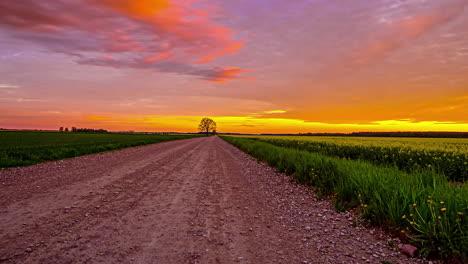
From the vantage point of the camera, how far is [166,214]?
17.9 feet

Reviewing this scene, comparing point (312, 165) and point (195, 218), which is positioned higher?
point (312, 165)

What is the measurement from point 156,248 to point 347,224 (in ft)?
13.2

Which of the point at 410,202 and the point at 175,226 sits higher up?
the point at 410,202

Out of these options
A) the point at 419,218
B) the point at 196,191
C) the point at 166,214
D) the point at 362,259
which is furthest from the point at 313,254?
the point at 196,191

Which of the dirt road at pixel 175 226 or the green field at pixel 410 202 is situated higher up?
the green field at pixel 410 202

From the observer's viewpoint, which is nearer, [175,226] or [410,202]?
[410,202]

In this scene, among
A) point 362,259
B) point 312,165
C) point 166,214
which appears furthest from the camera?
point 312,165

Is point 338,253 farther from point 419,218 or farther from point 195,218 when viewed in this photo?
point 195,218

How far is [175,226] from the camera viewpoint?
4742 millimetres

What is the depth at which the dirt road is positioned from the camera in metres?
3.62

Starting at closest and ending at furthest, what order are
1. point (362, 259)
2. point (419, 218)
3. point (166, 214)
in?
point (362, 259), point (419, 218), point (166, 214)

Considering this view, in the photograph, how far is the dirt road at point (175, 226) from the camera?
3.62 m

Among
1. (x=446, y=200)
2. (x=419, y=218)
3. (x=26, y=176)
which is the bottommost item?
(x=26, y=176)

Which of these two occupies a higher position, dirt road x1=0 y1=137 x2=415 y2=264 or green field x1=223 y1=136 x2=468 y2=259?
green field x1=223 y1=136 x2=468 y2=259
